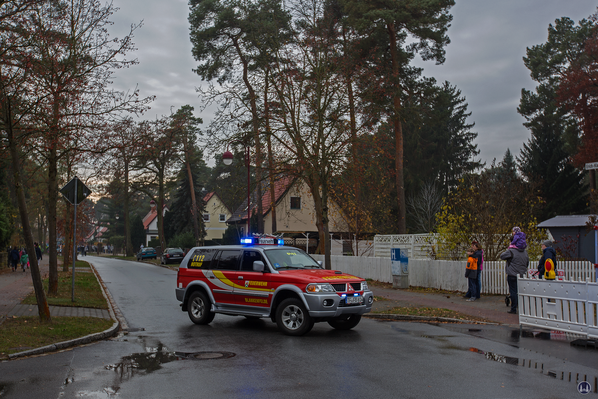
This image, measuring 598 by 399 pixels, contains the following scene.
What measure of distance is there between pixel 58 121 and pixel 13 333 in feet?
19.3

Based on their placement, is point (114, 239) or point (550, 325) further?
point (114, 239)

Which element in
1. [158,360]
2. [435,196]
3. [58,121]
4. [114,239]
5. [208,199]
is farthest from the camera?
[114,239]

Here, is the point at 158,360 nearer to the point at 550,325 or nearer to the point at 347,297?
the point at 347,297

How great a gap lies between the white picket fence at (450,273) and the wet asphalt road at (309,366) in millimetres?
6980

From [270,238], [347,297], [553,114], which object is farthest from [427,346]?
[553,114]

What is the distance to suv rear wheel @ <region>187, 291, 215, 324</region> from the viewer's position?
12.3 meters

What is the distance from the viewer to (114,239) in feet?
316

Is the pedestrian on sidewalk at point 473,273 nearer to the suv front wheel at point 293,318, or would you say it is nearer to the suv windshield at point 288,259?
the suv windshield at point 288,259

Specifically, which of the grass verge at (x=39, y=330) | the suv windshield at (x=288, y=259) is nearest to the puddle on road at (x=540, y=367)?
the suv windshield at (x=288, y=259)

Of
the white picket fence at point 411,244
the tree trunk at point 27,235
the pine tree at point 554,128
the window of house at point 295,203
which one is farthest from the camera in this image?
the window of house at point 295,203

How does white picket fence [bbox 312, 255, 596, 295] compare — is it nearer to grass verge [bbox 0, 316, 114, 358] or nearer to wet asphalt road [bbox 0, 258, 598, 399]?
wet asphalt road [bbox 0, 258, 598, 399]

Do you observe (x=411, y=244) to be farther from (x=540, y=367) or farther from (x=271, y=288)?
(x=540, y=367)

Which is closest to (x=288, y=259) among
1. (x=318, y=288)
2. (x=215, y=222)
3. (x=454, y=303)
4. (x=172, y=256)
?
(x=318, y=288)

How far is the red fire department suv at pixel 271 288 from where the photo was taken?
34.1 feet
